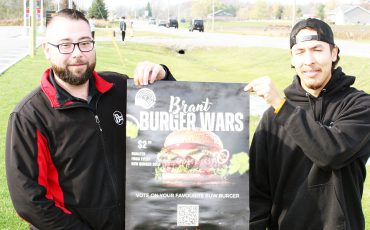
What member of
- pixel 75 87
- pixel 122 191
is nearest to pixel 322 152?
pixel 122 191

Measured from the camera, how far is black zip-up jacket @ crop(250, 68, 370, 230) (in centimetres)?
313

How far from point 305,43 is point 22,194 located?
190cm

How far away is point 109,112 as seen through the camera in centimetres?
338

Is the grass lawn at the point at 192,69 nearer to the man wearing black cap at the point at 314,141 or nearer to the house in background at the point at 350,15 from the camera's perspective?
the man wearing black cap at the point at 314,141

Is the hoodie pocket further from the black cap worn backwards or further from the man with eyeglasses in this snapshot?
the man with eyeglasses

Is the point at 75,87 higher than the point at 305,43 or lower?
lower

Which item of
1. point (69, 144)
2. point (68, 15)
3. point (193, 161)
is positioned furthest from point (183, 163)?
point (68, 15)

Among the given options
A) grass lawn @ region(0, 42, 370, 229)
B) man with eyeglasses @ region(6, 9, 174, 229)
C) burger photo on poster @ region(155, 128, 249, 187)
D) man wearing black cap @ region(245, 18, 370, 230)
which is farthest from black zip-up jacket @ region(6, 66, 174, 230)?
grass lawn @ region(0, 42, 370, 229)

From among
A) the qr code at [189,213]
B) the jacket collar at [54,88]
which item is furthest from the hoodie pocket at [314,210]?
the jacket collar at [54,88]

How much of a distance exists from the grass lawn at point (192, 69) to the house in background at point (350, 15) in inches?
4082

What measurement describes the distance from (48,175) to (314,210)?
1635 mm

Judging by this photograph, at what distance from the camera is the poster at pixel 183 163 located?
318 centimetres

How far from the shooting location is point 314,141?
3.11 metres

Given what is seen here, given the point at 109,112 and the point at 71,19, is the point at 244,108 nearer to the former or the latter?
the point at 109,112
